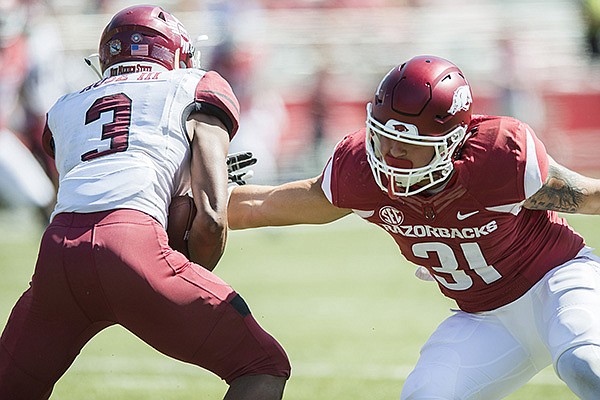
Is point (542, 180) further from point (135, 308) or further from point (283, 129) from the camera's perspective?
point (283, 129)

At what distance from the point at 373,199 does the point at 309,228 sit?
8514mm

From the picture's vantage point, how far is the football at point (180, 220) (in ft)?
10.5

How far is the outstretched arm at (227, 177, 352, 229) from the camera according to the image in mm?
3621

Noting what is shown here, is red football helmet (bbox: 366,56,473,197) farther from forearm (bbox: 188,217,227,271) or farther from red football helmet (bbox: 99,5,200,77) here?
red football helmet (bbox: 99,5,200,77)

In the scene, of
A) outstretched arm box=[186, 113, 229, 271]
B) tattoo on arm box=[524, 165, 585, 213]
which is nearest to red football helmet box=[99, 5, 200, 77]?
outstretched arm box=[186, 113, 229, 271]

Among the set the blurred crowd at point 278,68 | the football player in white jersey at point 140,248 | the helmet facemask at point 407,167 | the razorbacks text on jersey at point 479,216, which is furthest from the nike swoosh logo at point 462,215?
the blurred crowd at point 278,68

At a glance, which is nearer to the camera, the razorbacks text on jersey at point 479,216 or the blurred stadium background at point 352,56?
the razorbacks text on jersey at point 479,216

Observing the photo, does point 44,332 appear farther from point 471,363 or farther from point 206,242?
point 471,363

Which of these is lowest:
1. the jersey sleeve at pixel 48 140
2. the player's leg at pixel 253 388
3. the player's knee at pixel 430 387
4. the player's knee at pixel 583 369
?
the player's knee at pixel 430 387

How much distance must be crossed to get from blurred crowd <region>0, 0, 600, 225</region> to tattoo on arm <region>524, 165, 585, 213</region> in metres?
8.86

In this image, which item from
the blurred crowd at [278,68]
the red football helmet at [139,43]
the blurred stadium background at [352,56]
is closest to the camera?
the red football helmet at [139,43]

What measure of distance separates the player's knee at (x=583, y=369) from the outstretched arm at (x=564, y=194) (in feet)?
1.73

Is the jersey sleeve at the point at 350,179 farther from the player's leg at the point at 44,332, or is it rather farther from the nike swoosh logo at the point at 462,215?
the player's leg at the point at 44,332

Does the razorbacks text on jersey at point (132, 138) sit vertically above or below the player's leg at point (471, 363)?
above
